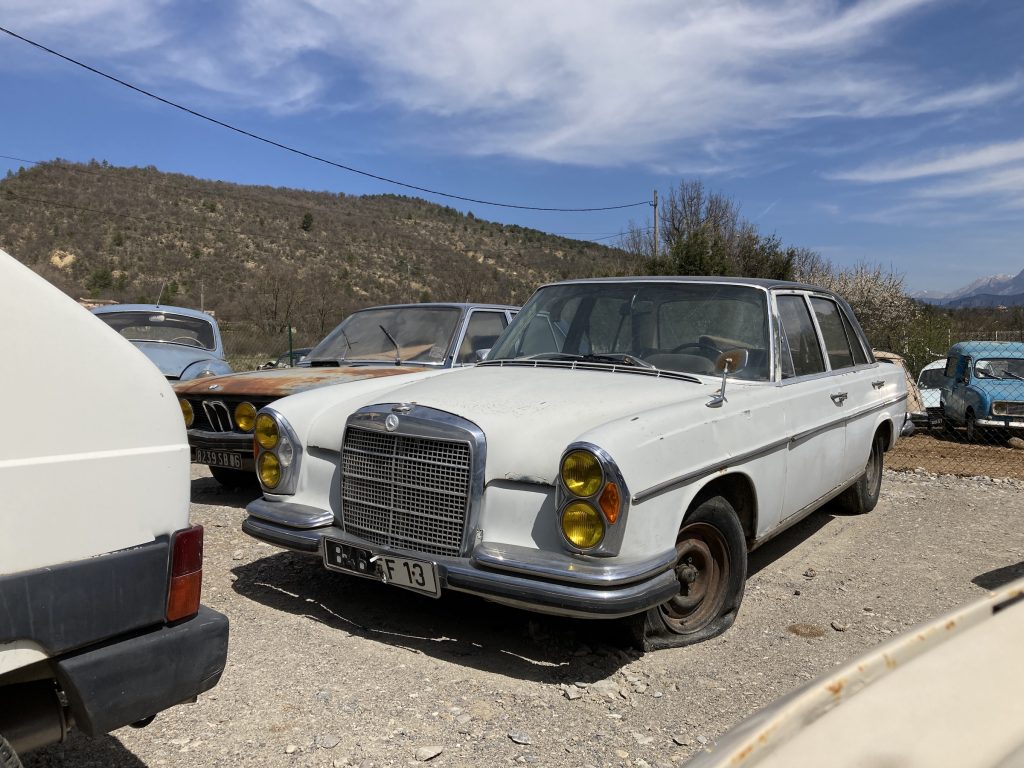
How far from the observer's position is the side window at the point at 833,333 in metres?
5.39

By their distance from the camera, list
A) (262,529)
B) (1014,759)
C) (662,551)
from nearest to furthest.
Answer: (1014,759) → (662,551) → (262,529)

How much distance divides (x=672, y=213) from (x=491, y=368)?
28115 millimetres

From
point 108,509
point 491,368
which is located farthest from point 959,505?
point 108,509

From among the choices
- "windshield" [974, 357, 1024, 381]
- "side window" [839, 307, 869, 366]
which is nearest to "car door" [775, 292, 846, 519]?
"side window" [839, 307, 869, 366]

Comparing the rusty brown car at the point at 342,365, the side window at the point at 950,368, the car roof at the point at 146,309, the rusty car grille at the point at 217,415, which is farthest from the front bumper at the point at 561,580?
the side window at the point at 950,368

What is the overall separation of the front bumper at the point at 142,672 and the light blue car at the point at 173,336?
6.61 metres

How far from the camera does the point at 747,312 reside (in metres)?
4.57

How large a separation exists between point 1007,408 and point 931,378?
143 inches

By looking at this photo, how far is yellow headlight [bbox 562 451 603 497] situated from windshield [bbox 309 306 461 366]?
367 cm

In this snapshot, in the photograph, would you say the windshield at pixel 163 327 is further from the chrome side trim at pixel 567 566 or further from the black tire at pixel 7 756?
the black tire at pixel 7 756

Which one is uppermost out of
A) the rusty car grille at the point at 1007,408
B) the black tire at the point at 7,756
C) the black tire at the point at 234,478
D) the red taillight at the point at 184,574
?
the red taillight at the point at 184,574

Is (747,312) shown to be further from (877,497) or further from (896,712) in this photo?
(896,712)

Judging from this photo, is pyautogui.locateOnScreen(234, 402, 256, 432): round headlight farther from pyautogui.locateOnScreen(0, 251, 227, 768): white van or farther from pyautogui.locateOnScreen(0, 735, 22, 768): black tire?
pyautogui.locateOnScreen(0, 735, 22, 768): black tire

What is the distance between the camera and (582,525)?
316 cm
